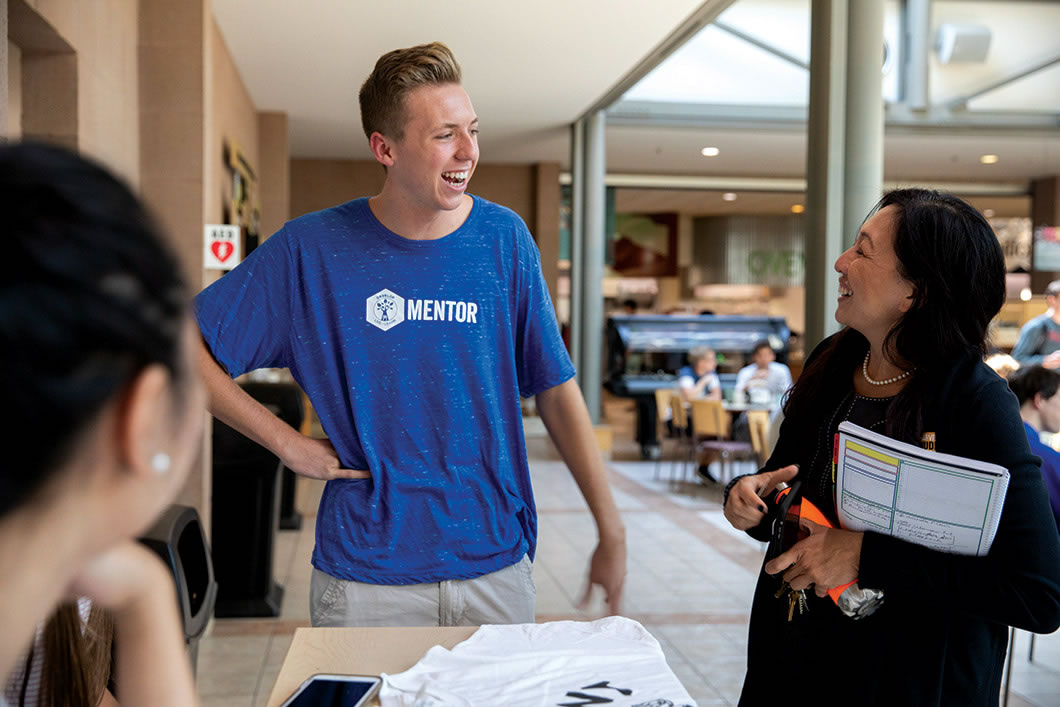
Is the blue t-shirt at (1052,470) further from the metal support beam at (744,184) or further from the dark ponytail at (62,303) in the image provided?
the metal support beam at (744,184)

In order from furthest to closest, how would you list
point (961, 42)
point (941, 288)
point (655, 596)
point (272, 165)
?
point (272, 165), point (961, 42), point (655, 596), point (941, 288)

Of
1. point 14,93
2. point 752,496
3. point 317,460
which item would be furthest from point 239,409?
point 14,93

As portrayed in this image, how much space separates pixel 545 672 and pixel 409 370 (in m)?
0.61

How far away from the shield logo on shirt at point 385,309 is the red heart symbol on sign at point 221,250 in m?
3.38

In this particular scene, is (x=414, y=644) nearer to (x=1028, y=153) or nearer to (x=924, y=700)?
(x=924, y=700)

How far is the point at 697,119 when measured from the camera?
10250mm

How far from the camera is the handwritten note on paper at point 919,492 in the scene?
1.35 meters

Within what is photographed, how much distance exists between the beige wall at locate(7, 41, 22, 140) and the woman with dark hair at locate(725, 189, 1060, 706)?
3138 mm

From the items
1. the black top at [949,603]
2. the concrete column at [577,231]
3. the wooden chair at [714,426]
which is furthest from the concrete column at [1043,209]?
the black top at [949,603]

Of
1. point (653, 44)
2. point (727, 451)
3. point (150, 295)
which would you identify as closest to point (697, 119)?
point (653, 44)

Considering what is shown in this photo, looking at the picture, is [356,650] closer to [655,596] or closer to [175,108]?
[175,108]

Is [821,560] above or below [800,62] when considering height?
below

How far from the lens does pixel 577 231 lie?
10.5 metres

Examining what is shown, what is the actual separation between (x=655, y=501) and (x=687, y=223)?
12.0 metres
